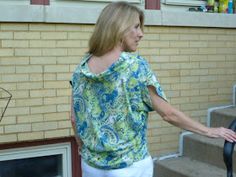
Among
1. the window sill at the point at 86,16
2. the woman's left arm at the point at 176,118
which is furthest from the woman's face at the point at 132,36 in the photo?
the window sill at the point at 86,16

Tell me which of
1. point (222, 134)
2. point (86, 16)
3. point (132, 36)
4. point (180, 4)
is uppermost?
point (180, 4)

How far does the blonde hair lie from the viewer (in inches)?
96.7

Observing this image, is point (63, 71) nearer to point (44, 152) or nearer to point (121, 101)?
point (44, 152)

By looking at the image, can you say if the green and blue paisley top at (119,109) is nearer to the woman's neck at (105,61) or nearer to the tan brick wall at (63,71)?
the woman's neck at (105,61)

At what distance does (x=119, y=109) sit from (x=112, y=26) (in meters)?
0.44

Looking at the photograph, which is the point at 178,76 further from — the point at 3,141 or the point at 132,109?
the point at 132,109

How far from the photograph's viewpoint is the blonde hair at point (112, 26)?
2.46 m

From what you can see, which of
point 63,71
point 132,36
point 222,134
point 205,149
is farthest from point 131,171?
point 205,149

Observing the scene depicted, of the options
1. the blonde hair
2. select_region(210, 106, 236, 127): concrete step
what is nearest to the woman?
the blonde hair

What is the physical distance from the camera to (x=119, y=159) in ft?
8.10

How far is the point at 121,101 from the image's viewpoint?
8.00 ft

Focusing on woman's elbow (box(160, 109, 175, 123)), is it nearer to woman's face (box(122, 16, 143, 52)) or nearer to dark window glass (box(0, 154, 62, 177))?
woman's face (box(122, 16, 143, 52))

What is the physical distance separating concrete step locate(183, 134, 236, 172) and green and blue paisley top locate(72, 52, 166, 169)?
1.99 meters

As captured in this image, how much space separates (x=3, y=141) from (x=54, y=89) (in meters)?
0.61
